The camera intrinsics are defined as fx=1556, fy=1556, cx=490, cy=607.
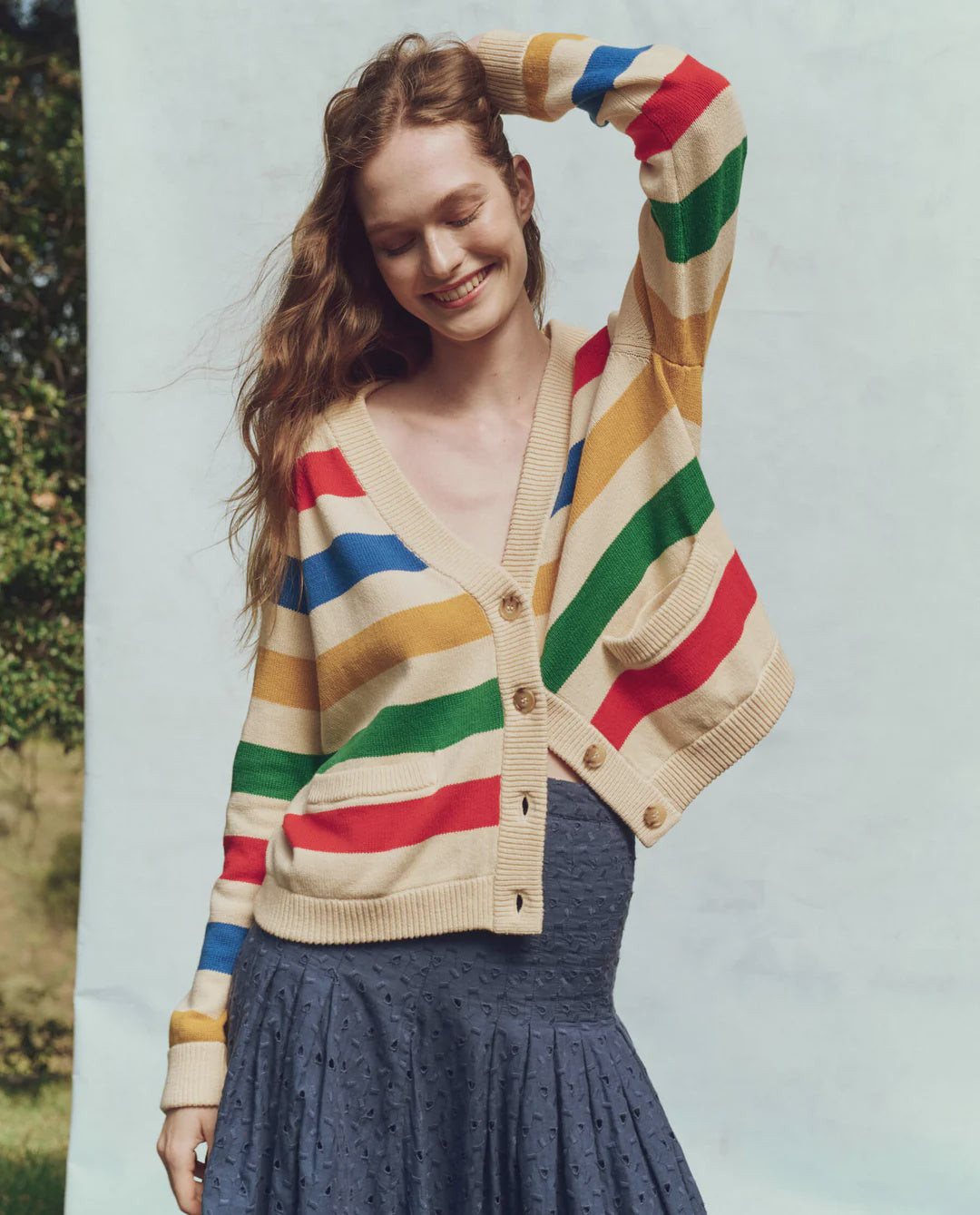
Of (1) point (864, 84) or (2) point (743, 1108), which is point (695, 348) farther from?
(2) point (743, 1108)

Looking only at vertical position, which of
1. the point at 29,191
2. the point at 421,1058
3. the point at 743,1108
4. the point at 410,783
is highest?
the point at 29,191

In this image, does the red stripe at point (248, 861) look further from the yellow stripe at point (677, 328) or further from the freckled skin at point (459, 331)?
the yellow stripe at point (677, 328)

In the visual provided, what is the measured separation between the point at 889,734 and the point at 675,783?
4.94 ft

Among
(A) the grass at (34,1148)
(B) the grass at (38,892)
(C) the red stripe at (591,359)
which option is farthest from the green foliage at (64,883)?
(C) the red stripe at (591,359)

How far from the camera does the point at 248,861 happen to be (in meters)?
1.65

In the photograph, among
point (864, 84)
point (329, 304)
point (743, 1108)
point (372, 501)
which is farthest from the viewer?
point (743, 1108)

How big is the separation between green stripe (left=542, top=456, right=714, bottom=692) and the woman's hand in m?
0.56

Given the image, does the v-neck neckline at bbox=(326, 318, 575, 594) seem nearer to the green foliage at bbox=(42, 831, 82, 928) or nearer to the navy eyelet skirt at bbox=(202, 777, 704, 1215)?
the navy eyelet skirt at bbox=(202, 777, 704, 1215)

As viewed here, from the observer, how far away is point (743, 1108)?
3.03 meters

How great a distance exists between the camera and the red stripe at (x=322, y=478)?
1607 millimetres

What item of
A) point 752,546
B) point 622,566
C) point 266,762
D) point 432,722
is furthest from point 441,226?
point 752,546

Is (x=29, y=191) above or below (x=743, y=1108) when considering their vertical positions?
above

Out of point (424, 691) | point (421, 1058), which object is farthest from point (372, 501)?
point (421, 1058)

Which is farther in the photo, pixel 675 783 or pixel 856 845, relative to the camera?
pixel 856 845
